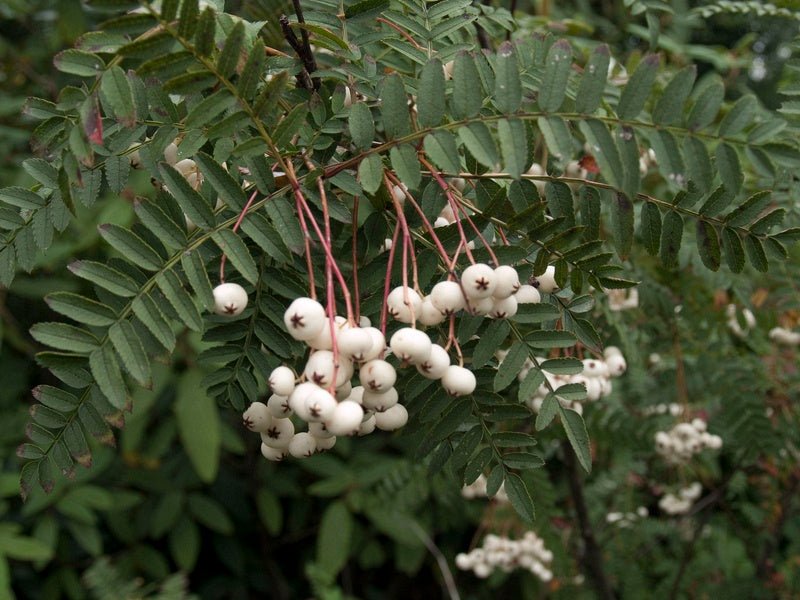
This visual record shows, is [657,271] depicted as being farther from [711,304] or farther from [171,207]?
[171,207]

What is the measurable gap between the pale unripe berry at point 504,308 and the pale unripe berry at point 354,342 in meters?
0.13

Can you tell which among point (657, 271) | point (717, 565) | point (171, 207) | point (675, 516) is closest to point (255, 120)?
point (171, 207)

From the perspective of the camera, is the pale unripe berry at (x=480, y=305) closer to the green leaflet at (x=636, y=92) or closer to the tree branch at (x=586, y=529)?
the green leaflet at (x=636, y=92)

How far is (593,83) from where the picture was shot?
66 cm

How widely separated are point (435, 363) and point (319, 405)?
0.11 metres

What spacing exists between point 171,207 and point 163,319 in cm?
12

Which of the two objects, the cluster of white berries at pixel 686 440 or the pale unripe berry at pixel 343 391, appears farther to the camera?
the cluster of white berries at pixel 686 440

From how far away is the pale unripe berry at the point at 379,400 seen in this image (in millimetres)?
648

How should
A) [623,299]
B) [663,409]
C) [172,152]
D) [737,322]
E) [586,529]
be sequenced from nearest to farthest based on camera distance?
[172,152] < [623,299] < [737,322] < [586,529] < [663,409]

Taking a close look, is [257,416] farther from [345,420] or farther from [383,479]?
[383,479]

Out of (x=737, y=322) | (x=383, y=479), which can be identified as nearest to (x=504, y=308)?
(x=737, y=322)

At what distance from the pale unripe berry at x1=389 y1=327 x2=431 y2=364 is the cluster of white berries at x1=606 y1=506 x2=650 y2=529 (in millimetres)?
1427

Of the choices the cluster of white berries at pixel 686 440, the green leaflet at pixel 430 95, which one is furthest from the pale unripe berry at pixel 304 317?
the cluster of white berries at pixel 686 440

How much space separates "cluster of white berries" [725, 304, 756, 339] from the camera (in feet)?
4.79
